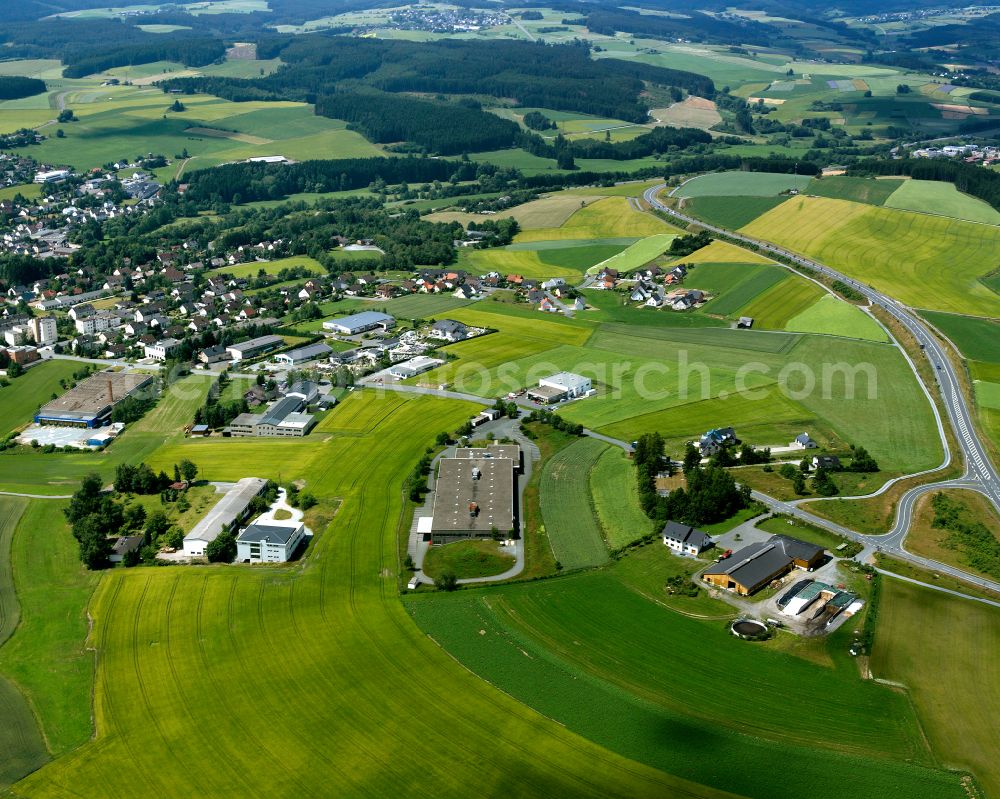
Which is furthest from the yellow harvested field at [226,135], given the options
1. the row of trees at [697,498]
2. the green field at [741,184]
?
the row of trees at [697,498]

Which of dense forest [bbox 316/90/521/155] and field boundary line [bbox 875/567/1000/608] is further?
dense forest [bbox 316/90/521/155]

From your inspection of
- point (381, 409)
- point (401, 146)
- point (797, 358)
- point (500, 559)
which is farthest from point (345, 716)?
point (401, 146)

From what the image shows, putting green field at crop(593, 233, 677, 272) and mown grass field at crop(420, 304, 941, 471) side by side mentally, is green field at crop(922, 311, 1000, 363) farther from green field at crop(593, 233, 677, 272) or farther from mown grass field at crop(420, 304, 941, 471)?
green field at crop(593, 233, 677, 272)

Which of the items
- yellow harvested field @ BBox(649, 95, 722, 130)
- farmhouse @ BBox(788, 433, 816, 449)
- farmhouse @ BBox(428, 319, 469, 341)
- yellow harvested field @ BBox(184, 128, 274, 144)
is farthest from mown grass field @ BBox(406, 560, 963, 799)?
yellow harvested field @ BBox(649, 95, 722, 130)

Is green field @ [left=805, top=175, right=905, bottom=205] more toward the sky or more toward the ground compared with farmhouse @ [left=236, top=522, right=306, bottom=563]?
more toward the sky

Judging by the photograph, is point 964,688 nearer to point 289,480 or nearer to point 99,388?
point 289,480

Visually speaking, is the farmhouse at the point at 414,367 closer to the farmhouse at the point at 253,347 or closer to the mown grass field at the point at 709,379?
the mown grass field at the point at 709,379
